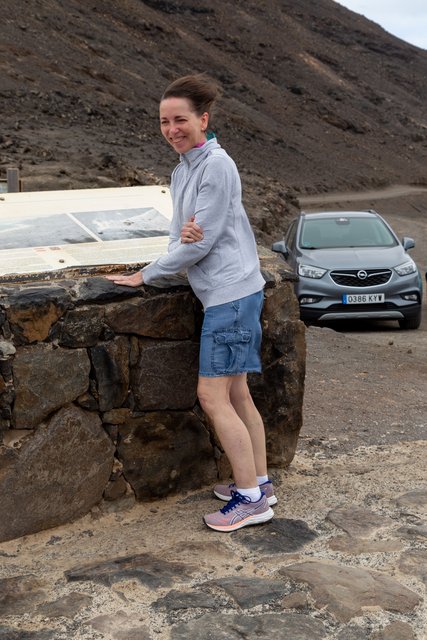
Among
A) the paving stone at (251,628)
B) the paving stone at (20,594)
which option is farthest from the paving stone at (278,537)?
the paving stone at (20,594)

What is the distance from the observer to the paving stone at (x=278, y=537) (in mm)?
4215

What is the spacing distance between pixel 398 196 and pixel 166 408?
35373 millimetres

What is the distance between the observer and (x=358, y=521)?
4.51 m

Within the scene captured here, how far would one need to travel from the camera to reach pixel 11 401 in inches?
167

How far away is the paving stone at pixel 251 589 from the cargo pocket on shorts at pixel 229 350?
36.0 inches

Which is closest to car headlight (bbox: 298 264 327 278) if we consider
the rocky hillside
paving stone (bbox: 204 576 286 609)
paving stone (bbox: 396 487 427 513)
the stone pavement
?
the stone pavement

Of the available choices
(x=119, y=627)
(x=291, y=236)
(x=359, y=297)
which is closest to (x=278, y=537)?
(x=119, y=627)

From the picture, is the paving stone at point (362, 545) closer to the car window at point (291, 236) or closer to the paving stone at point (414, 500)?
the paving stone at point (414, 500)

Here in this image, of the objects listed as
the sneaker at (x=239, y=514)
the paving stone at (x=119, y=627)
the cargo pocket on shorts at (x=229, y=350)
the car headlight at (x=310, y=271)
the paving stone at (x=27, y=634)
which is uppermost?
the cargo pocket on shorts at (x=229, y=350)

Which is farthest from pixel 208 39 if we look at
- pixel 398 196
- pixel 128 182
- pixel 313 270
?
pixel 313 270

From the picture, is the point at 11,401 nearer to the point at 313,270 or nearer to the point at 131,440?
the point at 131,440

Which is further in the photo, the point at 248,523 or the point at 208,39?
the point at 208,39

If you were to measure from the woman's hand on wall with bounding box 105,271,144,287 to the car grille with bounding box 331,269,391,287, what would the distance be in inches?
292

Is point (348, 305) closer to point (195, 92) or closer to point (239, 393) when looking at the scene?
point (239, 393)
